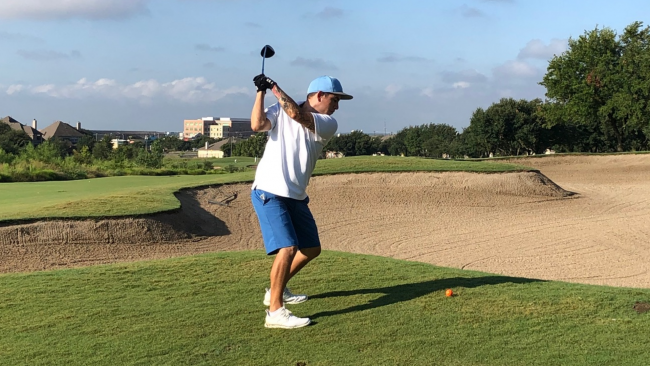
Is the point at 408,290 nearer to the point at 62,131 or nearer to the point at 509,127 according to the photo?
the point at 509,127

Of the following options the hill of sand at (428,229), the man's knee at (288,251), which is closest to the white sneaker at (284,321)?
the man's knee at (288,251)

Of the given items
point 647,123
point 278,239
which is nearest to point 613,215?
point 278,239

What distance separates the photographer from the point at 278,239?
5.52 m

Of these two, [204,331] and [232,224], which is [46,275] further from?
[232,224]

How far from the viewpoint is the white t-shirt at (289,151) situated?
5.37 metres

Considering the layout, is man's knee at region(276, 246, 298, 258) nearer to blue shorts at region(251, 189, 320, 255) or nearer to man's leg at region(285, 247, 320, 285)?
blue shorts at region(251, 189, 320, 255)

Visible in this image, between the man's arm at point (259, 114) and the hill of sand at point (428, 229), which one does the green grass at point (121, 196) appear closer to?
the hill of sand at point (428, 229)

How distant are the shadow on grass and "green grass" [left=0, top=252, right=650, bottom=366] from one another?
0.02 metres

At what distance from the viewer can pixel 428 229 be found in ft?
54.7

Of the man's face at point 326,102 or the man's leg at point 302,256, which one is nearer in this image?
the man's face at point 326,102

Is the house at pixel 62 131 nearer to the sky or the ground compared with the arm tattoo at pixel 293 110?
nearer to the sky

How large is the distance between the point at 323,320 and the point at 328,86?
2129mm

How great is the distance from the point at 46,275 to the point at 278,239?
3.70 m

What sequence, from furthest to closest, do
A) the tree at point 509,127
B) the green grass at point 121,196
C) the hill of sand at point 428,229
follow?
1. the tree at point 509,127
2. the green grass at point 121,196
3. the hill of sand at point 428,229
